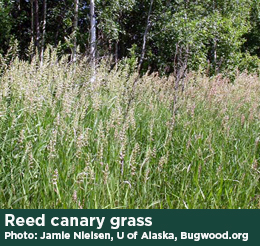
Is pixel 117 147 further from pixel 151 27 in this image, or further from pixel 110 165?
pixel 151 27

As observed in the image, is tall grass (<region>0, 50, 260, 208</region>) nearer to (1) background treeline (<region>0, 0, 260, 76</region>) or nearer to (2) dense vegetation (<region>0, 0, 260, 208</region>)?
(2) dense vegetation (<region>0, 0, 260, 208</region>)

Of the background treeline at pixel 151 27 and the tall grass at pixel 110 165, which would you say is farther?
the background treeline at pixel 151 27

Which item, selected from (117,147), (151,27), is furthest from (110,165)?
(151,27)

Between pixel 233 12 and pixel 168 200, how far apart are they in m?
14.9

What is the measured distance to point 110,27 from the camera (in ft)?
37.8

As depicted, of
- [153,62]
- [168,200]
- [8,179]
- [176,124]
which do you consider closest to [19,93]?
[8,179]

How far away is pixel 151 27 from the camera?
47.2 ft


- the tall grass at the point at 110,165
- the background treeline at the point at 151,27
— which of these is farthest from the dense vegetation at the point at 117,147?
the background treeline at the point at 151,27

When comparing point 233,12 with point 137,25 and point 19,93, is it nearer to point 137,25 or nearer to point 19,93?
point 137,25

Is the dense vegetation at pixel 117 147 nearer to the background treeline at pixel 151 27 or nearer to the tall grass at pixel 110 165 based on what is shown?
the tall grass at pixel 110 165

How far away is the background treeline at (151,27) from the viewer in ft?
40.4

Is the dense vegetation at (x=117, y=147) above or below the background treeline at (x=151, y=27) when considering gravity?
below

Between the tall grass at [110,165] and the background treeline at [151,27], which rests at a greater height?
the background treeline at [151,27]

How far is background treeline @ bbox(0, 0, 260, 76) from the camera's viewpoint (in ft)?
40.4
